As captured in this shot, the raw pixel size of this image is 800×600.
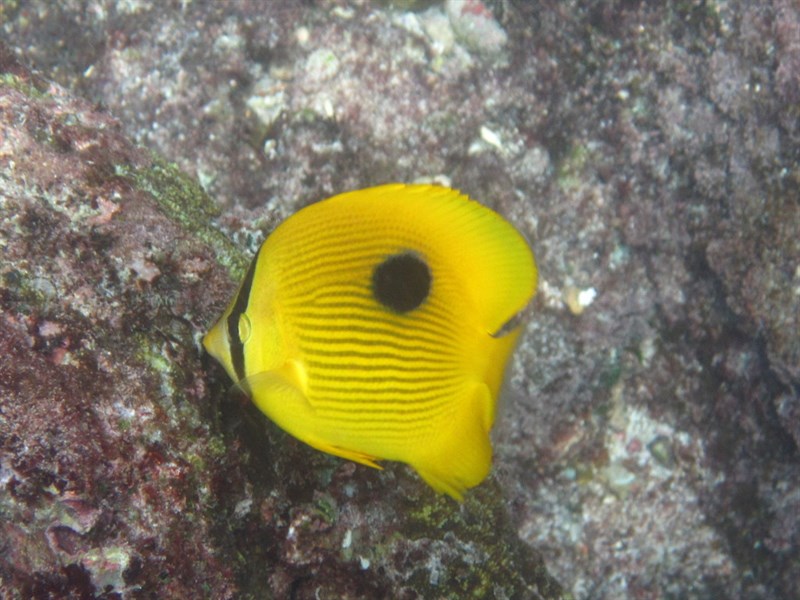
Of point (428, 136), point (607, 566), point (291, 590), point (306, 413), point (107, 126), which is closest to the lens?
point (306, 413)

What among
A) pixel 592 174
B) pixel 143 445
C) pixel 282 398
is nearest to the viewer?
pixel 282 398

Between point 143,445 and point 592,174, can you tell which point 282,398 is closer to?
point 143,445

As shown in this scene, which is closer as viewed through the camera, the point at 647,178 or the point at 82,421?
the point at 82,421

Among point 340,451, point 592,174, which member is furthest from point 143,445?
point 592,174

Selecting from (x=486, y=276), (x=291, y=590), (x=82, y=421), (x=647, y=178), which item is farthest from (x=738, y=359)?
(x=82, y=421)

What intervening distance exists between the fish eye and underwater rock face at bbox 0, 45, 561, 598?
80 cm

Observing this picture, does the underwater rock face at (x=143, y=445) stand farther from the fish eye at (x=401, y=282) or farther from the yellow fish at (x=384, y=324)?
the fish eye at (x=401, y=282)

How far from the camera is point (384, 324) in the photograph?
1.80 meters

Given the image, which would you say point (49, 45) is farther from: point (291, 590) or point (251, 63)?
point (291, 590)

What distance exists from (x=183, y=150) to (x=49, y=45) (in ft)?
4.82

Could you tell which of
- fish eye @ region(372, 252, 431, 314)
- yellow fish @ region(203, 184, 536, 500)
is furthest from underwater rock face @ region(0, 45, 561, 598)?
fish eye @ region(372, 252, 431, 314)

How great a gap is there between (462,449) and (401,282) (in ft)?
1.97

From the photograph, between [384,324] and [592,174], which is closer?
[384,324]

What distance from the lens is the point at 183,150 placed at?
13.5 feet
